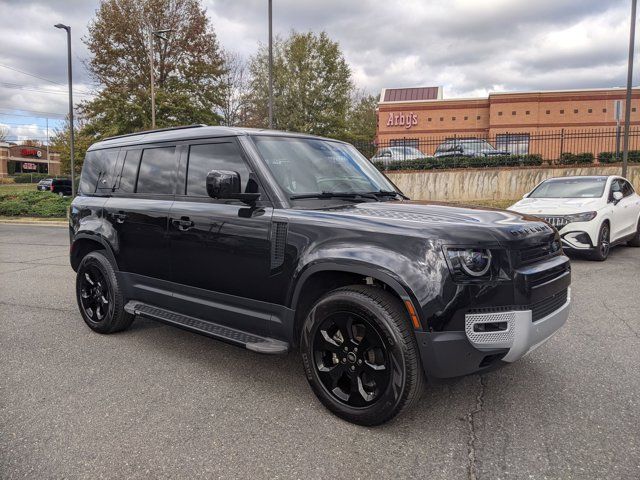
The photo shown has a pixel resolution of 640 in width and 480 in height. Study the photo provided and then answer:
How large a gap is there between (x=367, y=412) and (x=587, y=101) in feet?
148

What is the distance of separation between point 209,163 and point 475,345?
2.49m

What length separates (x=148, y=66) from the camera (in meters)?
26.4

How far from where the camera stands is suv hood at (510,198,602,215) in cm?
863

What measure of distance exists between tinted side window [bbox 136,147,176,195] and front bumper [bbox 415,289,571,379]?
267 centimetres

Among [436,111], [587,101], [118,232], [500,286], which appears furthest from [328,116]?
[500,286]

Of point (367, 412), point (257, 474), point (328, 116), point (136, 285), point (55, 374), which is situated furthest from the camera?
point (328, 116)

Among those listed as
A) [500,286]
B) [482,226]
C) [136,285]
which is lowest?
[136,285]

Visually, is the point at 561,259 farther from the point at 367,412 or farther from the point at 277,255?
the point at 277,255

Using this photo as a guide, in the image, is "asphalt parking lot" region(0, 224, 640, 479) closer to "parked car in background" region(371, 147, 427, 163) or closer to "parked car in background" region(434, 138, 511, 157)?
"parked car in background" region(434, 138, 511, 157)

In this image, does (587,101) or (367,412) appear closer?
(367,412)

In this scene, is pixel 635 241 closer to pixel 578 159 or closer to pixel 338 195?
pixel 338 195

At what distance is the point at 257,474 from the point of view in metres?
2.52

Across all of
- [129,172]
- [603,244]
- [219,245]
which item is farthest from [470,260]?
[603,244]

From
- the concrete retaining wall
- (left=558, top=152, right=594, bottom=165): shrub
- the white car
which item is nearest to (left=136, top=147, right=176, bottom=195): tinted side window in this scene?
the white car
